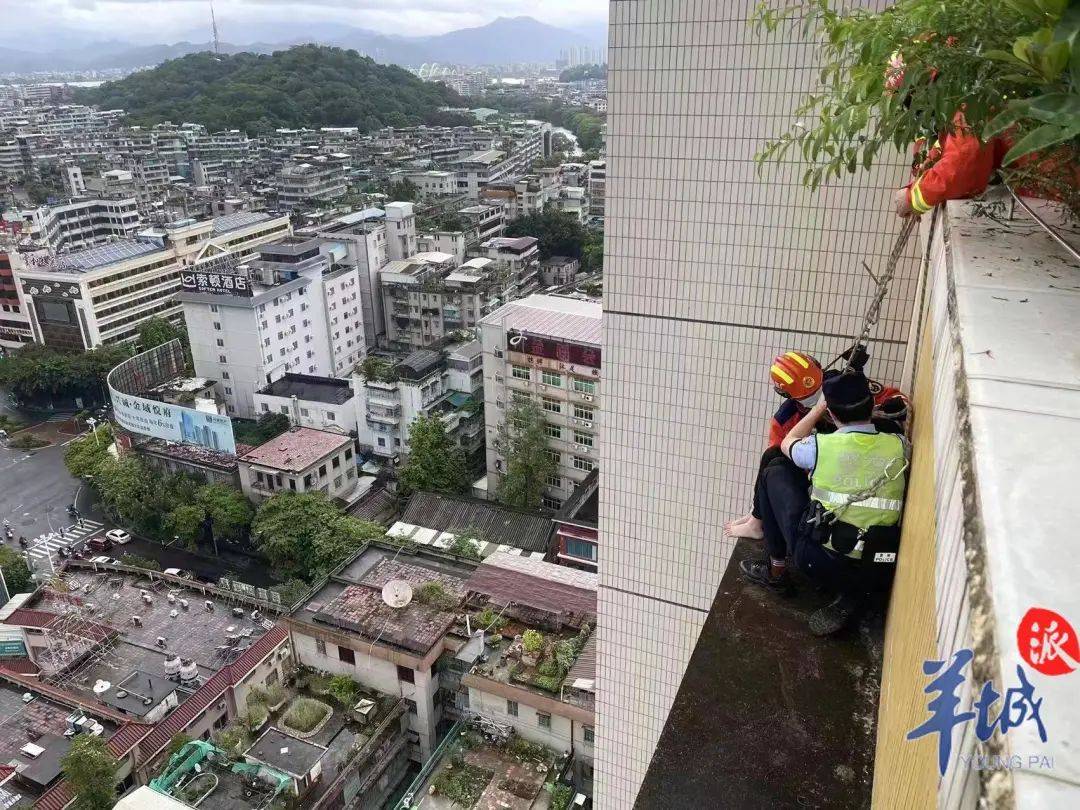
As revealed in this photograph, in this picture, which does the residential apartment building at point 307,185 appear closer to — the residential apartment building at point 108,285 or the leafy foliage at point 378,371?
the residential apartment building at point 108,285

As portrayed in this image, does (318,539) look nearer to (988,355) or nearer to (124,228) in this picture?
(988,355)

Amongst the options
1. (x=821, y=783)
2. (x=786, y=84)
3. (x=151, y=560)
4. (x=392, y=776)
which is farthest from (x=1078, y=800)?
(x=151, y=560)

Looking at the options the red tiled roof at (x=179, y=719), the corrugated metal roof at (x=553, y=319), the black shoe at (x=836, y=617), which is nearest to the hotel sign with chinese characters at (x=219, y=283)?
the corrugated metal roof at (x=553, y=319)

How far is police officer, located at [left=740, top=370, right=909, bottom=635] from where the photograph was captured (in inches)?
65.1

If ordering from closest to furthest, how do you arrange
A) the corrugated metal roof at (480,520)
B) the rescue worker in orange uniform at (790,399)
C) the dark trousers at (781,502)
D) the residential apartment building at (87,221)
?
the dark trousers at (781,502) < the rescue worker in orange uniform at (790,399) < the corrugated metal roof at (480,520) < the residential apartment building at (87,221)

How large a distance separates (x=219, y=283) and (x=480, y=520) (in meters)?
9.05

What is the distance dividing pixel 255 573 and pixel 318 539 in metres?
2.30

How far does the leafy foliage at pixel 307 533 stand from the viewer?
39.4 feet

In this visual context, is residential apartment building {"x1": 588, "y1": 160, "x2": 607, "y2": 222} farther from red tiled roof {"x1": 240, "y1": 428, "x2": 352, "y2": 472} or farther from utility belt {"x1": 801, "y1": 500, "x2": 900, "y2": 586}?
utility belt {"x1": 801, "y1": 500, "x2": 900, "y2": 586}

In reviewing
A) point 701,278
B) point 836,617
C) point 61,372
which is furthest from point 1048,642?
point 61,372

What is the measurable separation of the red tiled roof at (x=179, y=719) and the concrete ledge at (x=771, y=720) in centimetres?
798

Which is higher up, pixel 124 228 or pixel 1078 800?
pixel 1078 800

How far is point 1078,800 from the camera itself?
1.53 feet

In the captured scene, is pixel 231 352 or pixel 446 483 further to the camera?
pixel 231 352
